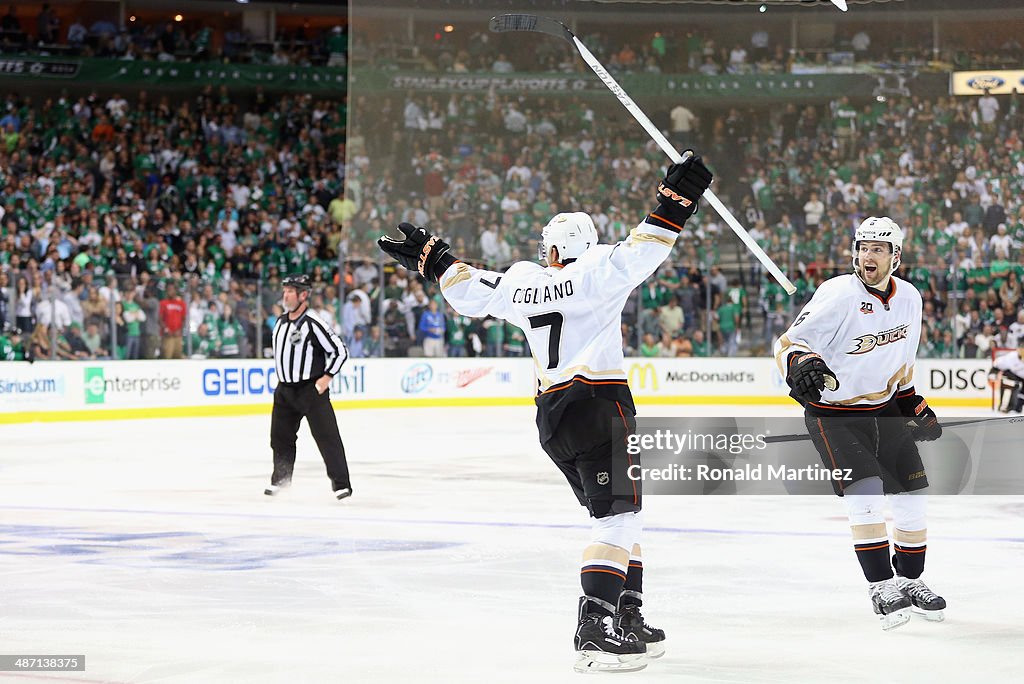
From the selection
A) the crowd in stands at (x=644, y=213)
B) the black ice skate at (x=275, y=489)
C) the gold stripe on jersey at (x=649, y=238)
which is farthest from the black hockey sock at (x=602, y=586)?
the crowd in stands at (x=644, y=213)

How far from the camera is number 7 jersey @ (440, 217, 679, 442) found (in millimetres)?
4324

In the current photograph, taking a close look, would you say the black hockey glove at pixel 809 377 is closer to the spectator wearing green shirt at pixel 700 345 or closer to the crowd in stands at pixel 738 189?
the crowd in stands at pixel 738 189

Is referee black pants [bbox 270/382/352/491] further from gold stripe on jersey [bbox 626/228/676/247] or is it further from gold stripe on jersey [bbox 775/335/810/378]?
gold stripe on jersey [bbox 626/228/676/247]

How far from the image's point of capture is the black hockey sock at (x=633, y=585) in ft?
14.9

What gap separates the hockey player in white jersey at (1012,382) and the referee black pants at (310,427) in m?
8.49

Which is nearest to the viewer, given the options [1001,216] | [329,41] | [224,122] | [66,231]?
[1001,216]

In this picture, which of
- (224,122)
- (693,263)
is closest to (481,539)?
(693,263)

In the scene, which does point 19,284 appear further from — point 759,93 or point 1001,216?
point 1001,216

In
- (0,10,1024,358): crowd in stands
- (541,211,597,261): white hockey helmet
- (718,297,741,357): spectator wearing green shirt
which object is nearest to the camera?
(541,211,597,261): white hockey helmet

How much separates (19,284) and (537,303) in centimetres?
1092

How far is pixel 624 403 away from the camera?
174 inches

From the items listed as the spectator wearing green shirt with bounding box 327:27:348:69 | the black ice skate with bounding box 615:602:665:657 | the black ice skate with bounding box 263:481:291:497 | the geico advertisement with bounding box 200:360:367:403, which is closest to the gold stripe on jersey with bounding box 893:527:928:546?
the black ice skate with bounding box 615:602:665:657

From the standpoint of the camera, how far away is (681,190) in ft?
13.9

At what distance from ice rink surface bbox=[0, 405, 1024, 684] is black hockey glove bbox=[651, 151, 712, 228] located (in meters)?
1.43
